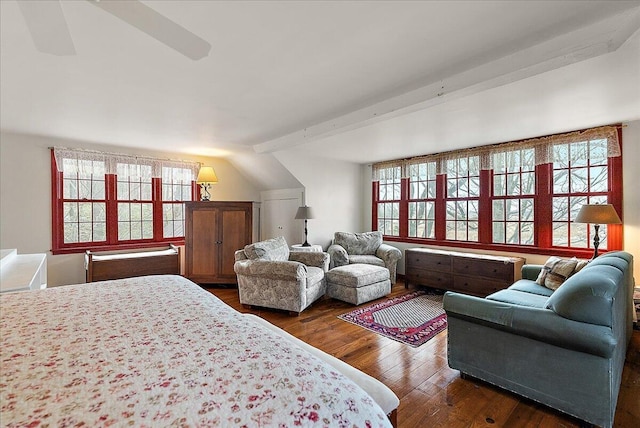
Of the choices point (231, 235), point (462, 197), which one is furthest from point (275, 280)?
point (462, 197)

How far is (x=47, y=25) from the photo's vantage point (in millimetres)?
1289

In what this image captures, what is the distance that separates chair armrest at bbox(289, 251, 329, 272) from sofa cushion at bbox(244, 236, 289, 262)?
14 cm

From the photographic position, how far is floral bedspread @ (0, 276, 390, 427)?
2.51 ft

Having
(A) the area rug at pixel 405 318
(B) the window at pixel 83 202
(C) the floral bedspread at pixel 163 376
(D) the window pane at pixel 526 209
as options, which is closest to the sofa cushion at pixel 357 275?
(A) the area rug at pixel 405 318

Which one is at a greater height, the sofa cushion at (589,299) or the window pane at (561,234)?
the window pane at (561,234)

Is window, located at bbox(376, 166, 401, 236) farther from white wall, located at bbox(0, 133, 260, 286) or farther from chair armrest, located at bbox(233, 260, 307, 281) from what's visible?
white wall, located at bbox(0, 133, 260, 286)

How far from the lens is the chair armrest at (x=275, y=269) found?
3.54 metres

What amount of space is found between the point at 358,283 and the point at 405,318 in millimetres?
696

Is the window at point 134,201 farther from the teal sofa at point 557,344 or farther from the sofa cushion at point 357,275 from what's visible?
the teal sofa at point 557,344

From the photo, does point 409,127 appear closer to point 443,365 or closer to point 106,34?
point 443,365

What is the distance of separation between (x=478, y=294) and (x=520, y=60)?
9.88 feet

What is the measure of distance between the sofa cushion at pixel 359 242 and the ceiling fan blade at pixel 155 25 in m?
3.95

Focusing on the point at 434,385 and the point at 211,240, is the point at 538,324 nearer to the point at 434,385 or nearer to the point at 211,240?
the point at 434,385

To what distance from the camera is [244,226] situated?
197 inches
